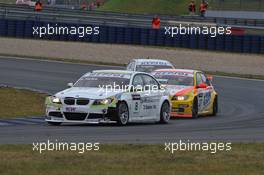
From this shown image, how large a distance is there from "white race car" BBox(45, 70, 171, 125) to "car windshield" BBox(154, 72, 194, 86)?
2.62 m

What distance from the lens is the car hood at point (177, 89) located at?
22.3 metres

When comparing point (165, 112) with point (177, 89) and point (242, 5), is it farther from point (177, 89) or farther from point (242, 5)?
point (242, 5)

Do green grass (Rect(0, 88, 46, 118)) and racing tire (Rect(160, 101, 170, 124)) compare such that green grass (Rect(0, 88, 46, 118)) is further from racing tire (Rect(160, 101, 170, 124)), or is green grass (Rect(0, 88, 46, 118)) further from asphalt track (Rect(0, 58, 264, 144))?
racing tire (Rect(160, 101, 170, 124))

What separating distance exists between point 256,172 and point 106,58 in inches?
1290

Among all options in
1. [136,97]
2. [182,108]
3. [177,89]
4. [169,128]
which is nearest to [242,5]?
[177,89]

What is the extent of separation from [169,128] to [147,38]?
27.4 meters

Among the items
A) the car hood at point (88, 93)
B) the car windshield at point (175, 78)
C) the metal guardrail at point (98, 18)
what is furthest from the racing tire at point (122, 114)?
the metal guardrail at point (98, 18)

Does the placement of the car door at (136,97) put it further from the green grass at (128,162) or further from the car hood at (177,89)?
the green grass at (128,162)

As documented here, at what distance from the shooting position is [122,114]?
18250mm

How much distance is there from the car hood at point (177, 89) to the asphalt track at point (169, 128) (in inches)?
31.6

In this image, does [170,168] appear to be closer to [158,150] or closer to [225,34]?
[158,150]

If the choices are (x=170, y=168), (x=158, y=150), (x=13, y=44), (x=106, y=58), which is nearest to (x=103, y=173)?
(x=170, y=168)

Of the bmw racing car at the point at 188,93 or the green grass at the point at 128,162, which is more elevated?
the green grass at the point at 128,162

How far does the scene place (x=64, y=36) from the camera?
1833 inches
